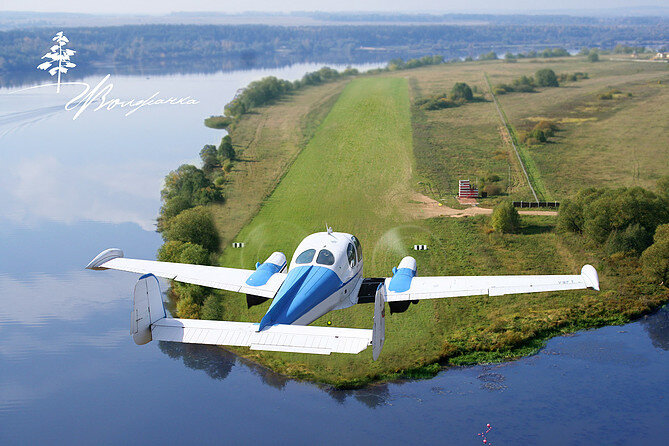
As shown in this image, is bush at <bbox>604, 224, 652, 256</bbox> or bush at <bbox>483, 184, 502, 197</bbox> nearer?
bush at <bbox>604, 224, 652, 256</bbox>

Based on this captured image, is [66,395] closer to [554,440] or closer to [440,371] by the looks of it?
[440,371]

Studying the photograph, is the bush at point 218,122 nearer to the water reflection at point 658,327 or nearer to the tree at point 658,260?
the tree at point 658,260

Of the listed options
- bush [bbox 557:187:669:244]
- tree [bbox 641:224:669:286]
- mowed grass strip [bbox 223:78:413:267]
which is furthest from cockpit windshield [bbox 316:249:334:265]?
bush [bbox 557:187:669:244]

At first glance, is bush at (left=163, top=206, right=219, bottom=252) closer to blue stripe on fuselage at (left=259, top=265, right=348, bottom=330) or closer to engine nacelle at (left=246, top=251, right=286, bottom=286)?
engine nacelle at (left=246, top=251, right=286, bottom=286)

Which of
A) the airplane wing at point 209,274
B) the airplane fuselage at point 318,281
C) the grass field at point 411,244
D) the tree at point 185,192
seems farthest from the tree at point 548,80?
the airplane wing at point 209,274

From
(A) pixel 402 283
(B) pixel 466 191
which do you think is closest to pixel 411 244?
(B) pixel 466 191

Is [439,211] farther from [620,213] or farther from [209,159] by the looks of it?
[209,159]
